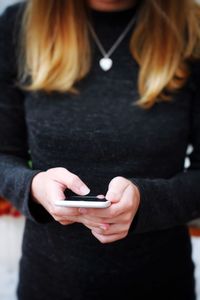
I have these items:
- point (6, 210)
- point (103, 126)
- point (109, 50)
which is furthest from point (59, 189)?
point (6, 210)

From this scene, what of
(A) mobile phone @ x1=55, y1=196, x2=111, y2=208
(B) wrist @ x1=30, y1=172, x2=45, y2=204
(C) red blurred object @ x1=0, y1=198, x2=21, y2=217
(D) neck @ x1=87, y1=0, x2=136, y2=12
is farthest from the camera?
(C) red blurred object @ x1=0, y1=198, x2=21, y2=217

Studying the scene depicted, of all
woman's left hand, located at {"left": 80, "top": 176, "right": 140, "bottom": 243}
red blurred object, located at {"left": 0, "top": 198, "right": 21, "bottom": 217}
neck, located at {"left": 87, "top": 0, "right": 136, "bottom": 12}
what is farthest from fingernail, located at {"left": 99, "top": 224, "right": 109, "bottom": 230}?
red blurred object, located at {"left": 0, "top": 198, "right": 21, "bottom": 217}

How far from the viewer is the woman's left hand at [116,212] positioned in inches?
16.8

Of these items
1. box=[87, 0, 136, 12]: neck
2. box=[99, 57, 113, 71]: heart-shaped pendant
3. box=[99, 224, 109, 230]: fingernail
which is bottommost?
box=[99, 224, 109, 230]: fingernail

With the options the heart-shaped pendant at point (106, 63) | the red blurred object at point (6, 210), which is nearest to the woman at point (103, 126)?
the heart-shaped pendant at point (106, 63)

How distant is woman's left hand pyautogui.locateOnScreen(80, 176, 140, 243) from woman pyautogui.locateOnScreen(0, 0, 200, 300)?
76 millimetres

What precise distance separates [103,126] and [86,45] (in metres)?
0.13

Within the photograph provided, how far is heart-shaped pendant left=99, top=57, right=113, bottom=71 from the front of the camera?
59 cm

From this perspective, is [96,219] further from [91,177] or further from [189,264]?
[189,264]

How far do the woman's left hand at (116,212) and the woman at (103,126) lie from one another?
0.25ft

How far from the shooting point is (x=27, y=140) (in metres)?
0.63

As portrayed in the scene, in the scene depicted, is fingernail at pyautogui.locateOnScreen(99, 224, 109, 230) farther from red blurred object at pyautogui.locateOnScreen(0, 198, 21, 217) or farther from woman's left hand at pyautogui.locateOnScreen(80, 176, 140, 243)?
red blurred object at pyautogui.locateOnScreen(0, 198, 21, 217)

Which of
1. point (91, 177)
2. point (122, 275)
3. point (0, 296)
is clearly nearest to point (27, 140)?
point (91, 177)

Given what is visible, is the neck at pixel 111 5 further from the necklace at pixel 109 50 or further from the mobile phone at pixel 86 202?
the mobile phone at pixel 86 202
